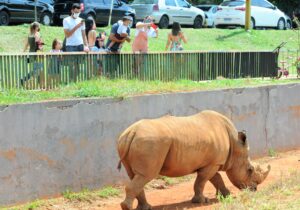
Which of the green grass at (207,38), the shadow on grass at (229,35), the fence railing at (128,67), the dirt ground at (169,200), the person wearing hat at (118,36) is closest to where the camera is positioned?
the dirt ground at (169,200)

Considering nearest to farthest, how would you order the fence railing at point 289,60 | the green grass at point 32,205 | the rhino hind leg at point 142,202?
the rhino hind leg at point 142,202 < the green grass at point 32,205 < the fence railing at point 289,60

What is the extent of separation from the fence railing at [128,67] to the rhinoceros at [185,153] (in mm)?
2961

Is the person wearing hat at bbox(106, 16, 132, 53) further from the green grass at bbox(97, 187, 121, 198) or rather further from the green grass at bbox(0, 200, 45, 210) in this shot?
the green grass at bbox(0, 200, 45, 210)

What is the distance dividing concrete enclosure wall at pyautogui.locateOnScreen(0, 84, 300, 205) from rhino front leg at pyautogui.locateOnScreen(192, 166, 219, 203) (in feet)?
5.42

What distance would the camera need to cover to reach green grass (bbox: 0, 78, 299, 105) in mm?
10258

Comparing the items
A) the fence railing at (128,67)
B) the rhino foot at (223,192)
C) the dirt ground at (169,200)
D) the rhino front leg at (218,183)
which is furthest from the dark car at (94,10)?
the rhino foot at (223,192)

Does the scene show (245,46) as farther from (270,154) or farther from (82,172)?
(82,172)

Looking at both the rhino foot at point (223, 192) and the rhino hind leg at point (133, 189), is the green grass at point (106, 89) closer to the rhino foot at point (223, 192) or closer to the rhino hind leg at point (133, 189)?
the rhino hind leg at point (133, 189)

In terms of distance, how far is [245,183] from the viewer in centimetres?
1006

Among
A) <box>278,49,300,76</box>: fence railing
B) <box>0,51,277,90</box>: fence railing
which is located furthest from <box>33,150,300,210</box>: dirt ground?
<box>278,49,300,76</box>: fence railing

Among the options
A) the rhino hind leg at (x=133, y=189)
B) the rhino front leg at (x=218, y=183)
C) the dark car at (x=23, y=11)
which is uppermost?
the dark car at (x=23, y=11)

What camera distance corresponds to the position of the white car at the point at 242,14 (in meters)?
30.9

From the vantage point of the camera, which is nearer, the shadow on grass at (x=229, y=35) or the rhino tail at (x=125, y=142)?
the rhino tail at (x=125, y=142)

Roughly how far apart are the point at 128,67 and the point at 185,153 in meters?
4.25
